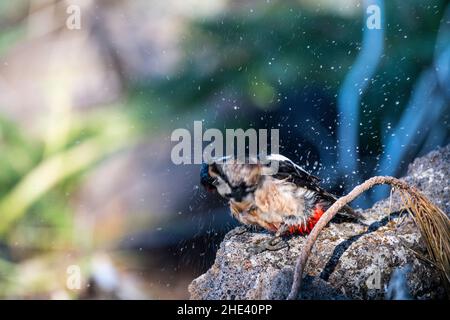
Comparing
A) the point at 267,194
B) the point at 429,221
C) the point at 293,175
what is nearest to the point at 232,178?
the point at 267,194

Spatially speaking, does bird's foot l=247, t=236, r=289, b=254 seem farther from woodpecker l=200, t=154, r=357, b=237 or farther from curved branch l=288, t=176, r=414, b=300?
curved branch l=288, t=176, r=414, b=300

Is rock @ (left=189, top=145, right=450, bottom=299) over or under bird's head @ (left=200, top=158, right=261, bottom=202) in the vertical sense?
under

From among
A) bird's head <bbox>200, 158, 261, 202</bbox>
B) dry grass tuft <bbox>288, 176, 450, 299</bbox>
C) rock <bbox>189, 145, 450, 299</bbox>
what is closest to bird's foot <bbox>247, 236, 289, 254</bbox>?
rock <bbox>189, 145, 450, 299</bbox>

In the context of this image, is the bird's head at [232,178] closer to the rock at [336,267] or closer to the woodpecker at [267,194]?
the woodpecker at [267,194]

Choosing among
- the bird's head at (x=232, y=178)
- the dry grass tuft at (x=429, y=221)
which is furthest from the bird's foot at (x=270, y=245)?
the dry grass tuft at (x=429, y=221)

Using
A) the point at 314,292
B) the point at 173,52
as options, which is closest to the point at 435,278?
the point at 314,292

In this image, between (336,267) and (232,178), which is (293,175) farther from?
(336,267)
